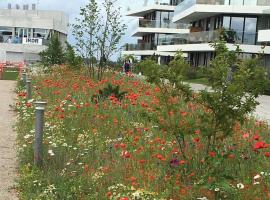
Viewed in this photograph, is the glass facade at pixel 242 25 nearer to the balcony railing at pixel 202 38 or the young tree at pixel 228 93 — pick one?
the balcony railing at pixel 202 38

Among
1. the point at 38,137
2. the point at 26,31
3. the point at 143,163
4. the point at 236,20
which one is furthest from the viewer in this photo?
the point at 26,31

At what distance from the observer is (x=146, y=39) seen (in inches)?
2950

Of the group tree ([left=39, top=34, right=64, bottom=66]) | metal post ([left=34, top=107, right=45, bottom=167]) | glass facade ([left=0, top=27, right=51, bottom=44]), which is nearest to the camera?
metal post ([left=34, top=107, right=45, bottom=167])

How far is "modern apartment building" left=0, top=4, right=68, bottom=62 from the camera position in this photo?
7556 cm

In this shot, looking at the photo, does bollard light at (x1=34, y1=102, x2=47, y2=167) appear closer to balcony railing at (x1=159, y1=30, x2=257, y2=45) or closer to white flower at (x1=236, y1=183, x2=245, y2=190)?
white flower at (x1=236, y1=183, x2=245, y2=190)

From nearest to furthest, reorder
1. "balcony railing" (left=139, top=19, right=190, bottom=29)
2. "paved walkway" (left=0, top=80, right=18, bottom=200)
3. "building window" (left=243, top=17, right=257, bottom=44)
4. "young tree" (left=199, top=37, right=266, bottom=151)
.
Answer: "young tree" (left=199, top=37, right=266, bottom=151)
"paved walkway" (left=0, top=80, right=18, bottom=200)
"building window" (left=243, top=17, right=257, bottom=44)
"balcony railing" (left=139, top=19, right=190, bottom=29)

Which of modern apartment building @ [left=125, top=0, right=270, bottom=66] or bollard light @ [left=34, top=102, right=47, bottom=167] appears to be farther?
modern apartment building @ [left=125, top=0, right=270, bottom=66]

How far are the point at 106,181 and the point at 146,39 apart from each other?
6958 cm

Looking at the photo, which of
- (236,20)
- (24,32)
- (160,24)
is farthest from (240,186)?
(24,32)

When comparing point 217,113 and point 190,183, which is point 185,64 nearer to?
point 217,113

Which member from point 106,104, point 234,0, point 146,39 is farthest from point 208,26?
point 106,104

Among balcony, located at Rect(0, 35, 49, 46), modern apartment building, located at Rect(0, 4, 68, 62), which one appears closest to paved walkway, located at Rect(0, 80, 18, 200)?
modern apartment building, located at Rect(0, 4, 68, 62)

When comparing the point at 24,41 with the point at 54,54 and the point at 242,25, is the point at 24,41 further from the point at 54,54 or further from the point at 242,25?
the point at 242,25

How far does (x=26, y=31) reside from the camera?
8750 cm
